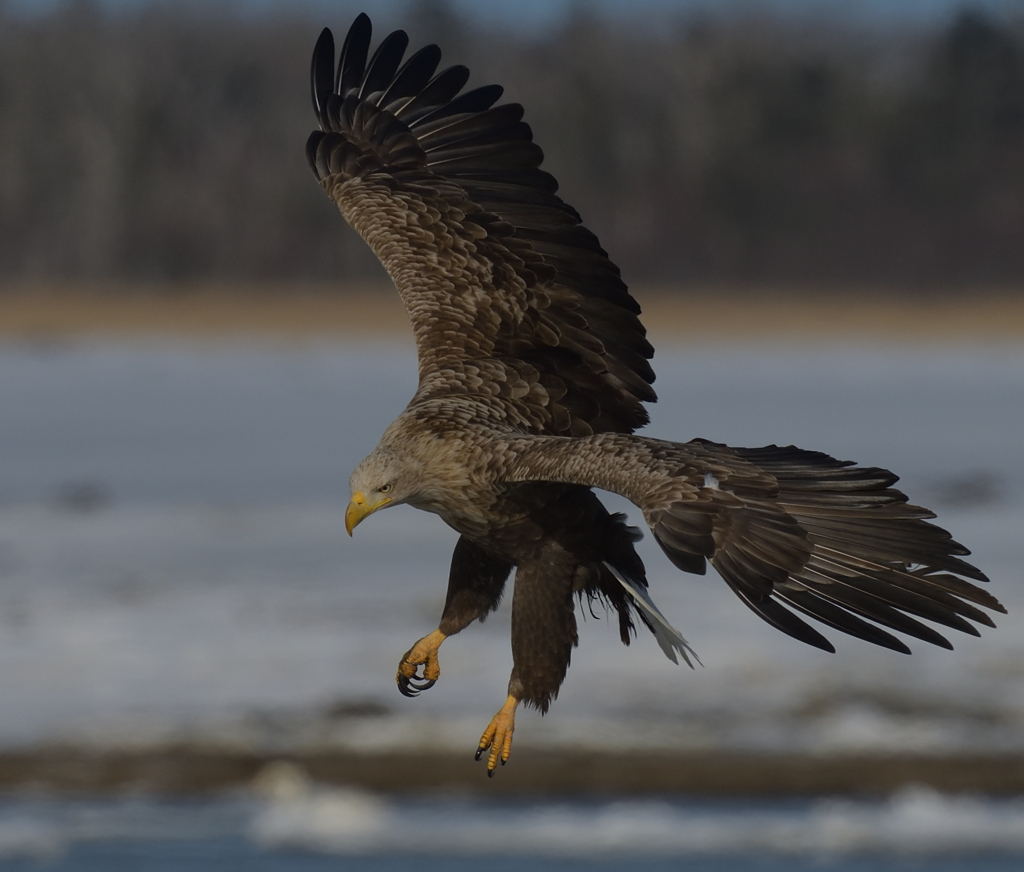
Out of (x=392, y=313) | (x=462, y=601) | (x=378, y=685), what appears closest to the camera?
(x=462, y=601)

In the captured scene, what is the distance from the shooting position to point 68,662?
9.63 meters

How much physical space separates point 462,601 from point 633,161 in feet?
114

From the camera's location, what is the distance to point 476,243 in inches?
216

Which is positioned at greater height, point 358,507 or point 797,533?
point 358,507

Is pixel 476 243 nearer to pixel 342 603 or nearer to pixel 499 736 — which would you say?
pixel 499 736

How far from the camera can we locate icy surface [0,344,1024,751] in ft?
29.3

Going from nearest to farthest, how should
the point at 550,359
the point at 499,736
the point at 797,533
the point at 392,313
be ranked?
the point at 797,533 → the point at 499,736 → the point at 550,359 → the point at 392,313

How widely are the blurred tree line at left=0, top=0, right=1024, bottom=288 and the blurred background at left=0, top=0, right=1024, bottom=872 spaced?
109mm

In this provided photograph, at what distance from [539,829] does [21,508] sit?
6.44 metres

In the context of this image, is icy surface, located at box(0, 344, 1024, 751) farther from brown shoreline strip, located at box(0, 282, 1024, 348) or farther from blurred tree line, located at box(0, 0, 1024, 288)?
blurred tree line, located at box(0, 0, 1024, 288)

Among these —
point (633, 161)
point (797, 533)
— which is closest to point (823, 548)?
point (797, 533)

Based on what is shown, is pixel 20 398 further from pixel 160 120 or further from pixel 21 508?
pixel 160 120

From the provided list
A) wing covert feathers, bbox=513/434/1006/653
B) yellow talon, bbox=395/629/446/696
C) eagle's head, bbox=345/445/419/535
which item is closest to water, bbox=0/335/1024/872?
yellow talon, bbox=395/629/446/696

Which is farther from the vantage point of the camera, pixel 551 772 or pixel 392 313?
pixel 392 313
